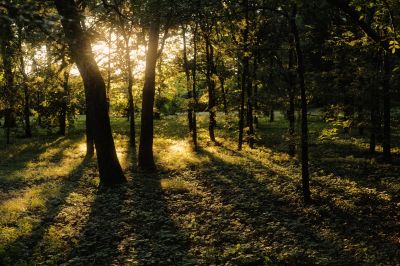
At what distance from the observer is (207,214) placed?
537 inches

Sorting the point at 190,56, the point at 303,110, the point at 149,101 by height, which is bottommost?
the point at 303,110

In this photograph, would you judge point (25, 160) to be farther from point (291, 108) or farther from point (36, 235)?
point (291, 108)

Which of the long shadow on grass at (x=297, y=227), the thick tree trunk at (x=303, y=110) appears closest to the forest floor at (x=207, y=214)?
the long shadow on grass at (x=297, y=227)

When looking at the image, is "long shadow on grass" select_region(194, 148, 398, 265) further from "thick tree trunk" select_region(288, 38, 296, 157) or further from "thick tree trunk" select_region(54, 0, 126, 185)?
"thick tree trunk" select_region(54, 0, 126, 185)

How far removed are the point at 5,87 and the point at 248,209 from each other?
2629cm

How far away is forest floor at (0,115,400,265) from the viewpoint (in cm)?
1037

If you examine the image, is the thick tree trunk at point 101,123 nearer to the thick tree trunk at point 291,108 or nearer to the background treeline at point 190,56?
the background treeline at point 190,56

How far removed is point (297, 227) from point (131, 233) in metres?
4.81

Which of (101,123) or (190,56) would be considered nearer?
(101,123)

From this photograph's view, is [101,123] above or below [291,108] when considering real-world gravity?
below

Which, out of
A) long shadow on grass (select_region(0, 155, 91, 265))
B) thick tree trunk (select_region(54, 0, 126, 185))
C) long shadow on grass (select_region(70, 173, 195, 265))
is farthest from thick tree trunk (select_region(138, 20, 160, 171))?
long shadow on grass (select_region(70, 173, 195, 265))

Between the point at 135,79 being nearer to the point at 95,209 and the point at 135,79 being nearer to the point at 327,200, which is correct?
the point at 95,209

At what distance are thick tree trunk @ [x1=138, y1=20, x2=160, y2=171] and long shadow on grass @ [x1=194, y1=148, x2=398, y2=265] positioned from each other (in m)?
4.85

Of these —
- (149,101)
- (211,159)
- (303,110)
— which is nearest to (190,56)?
(211,159)
